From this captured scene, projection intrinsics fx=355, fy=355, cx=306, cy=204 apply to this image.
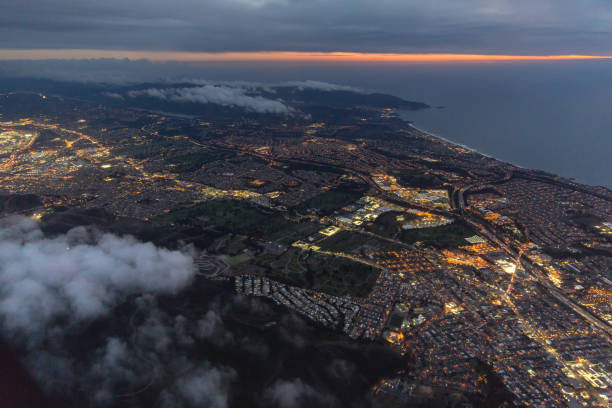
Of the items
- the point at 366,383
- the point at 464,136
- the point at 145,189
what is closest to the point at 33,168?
the point at 145,189

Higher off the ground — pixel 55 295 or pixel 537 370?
pixel 55 295

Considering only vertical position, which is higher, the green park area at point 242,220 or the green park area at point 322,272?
the green park area at point 322,272

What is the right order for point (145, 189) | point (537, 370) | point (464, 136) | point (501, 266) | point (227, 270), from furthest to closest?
point (464, 136), point (145, 189), point (501, 266), point (227, 270), point (537, 370)

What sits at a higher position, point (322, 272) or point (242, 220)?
point (322, 272)

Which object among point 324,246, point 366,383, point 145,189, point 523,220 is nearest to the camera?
point 366,383

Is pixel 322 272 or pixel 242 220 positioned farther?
pixel 242 220

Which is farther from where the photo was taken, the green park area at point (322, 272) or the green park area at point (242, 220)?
the green park area at point (242, 220)

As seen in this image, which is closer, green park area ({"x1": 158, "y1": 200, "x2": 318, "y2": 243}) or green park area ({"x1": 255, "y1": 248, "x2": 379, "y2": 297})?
green park area ({"x1": 255, "y1": 248, "x2": 379, "y2": 297})

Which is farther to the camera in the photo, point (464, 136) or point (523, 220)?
point (464, 136)

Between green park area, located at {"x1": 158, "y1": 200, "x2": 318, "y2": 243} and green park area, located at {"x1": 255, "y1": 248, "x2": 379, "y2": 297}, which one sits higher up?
green park area, located at {"x1": 255, "y1": 248, "x2": 379, "y2": 297}

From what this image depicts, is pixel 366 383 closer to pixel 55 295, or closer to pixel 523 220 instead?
pixel 55 295
